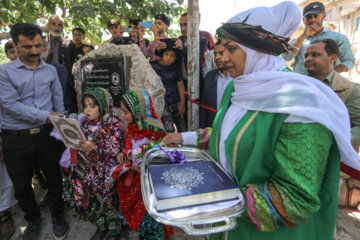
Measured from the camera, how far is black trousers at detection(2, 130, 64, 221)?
2.32 m

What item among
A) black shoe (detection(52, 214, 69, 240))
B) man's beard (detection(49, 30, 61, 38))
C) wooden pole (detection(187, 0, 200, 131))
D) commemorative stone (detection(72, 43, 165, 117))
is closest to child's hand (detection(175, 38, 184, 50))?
commemorative stone (detection(72, 43, 165, 117))

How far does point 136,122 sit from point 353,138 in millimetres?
2179

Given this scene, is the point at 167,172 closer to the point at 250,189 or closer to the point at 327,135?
the point at 250,189

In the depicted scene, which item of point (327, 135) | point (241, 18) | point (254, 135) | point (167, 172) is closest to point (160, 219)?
point (167, 172)

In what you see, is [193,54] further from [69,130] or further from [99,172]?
[99,172]

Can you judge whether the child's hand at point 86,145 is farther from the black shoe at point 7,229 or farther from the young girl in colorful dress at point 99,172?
the black shoe at point 7,229

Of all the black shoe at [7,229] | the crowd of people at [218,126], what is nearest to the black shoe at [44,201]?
the crowd of people at [218,126]

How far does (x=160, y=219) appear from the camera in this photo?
0.70m

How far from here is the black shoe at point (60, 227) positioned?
8.14 feet

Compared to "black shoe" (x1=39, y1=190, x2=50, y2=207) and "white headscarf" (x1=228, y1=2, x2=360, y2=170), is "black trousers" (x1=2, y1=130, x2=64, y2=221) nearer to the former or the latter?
"black shoe" (x1=39, y1=190, x2=50, y2=207)

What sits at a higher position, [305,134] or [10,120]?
[305,134]

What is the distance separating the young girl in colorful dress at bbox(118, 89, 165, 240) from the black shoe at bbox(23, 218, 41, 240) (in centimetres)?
114

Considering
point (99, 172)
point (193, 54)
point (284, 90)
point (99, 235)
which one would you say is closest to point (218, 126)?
point (284, 90)

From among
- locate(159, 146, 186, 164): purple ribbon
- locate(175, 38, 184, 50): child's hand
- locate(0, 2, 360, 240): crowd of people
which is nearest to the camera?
locate(0, 2, 360, 240): crowd of people
